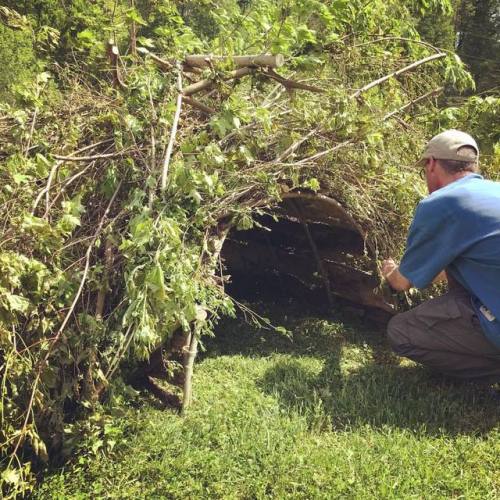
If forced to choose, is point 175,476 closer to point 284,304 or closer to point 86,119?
point 86,119

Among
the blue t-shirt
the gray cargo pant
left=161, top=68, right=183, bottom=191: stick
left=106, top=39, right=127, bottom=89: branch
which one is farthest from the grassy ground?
left=106, top=39, right=127, bottom=89: branch

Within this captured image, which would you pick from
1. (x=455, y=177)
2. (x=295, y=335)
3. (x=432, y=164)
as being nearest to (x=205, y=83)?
(x=432, y=164)

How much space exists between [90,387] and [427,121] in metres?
4.21

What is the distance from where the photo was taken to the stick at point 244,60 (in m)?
3.52

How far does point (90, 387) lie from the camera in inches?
126

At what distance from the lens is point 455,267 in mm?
3545

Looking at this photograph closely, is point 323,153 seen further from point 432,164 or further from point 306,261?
point 306,261

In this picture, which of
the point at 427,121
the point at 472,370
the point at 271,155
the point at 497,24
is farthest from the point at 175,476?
the point at 497,24

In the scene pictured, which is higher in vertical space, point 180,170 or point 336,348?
point 180,170

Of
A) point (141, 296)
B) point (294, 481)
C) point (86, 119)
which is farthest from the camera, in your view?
point (86, 119)

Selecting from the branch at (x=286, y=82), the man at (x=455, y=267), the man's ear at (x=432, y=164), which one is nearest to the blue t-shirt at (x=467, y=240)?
the man at (x=455, y=267)

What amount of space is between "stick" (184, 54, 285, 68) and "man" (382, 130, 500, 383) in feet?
3.79

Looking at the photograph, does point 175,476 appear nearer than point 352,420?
Yes

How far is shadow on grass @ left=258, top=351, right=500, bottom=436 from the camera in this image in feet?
11.3
